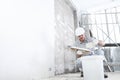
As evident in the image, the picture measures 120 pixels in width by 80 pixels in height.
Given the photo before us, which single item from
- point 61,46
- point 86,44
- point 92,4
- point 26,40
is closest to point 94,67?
point 26,40

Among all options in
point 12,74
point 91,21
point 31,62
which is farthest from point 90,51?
point 91,21

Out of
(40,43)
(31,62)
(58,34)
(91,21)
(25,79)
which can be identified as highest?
(91,21)

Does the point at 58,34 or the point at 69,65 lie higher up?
the point at 58,34

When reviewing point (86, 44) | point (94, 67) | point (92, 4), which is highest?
point (92, 4)

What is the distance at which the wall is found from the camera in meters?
1.74

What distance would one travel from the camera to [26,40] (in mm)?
2154

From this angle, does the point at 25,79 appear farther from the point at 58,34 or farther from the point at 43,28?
the point at 58,34

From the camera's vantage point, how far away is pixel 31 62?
2.27 meters

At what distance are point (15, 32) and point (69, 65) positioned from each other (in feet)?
8.71

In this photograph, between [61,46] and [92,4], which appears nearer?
[61,46]

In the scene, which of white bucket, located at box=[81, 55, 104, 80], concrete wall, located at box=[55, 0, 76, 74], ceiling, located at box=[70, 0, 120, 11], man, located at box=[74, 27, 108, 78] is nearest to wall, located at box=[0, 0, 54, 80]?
concrete wall, located at box=[55, 0, 76, 74]

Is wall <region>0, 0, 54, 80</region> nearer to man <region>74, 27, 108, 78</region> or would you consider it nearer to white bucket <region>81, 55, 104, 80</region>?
man <region>74, 27, 108, 78</region>

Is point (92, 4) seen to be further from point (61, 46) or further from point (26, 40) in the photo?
point (26, 40)

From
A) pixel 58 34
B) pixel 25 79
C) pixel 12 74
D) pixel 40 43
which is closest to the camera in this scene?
pixel 12 74
